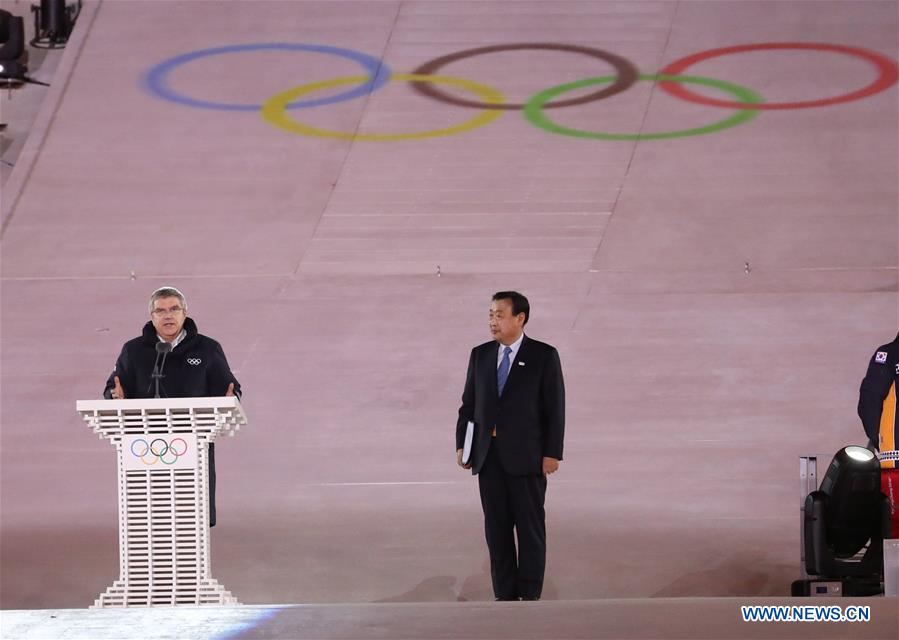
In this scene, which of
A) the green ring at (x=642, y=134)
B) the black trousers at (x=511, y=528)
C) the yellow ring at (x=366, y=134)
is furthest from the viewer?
the yellow ring at (x=366, y=134)

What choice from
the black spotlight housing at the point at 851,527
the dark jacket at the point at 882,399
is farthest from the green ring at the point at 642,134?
the black spotlight housing at the point at 851,527

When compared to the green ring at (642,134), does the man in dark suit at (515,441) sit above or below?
below

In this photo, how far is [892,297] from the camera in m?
8.17

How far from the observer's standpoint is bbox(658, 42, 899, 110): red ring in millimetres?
9938

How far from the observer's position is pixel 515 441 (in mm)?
4449

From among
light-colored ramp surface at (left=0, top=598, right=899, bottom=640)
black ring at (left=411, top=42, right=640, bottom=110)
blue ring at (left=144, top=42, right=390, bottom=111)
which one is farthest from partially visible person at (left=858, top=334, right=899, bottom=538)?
blue ring at (left=144, top=42, right=390, bottom=111)

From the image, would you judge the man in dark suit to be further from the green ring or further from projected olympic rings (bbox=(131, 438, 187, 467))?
the green ring

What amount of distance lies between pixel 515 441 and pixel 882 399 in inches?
58.5

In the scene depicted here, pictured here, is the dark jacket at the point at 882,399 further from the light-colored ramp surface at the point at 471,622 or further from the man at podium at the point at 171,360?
the man at podium at the point at 171,360

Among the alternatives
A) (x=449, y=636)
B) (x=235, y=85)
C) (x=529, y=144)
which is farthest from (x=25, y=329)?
(x=449, y=636)

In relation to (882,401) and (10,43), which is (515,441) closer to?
(882,401)

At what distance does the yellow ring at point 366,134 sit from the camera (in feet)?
32.2

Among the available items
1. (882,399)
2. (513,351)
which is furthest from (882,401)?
(513,351)

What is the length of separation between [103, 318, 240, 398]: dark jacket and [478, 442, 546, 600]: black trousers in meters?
0.85
